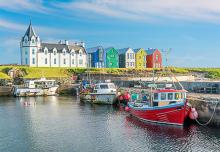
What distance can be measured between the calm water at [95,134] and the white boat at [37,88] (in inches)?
1059

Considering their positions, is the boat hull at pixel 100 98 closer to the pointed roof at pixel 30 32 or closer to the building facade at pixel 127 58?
the pointed roof at pixel 30 32

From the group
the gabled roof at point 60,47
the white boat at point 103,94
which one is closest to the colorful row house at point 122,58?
the gabled roof at point 60,47

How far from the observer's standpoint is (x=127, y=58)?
361 ft

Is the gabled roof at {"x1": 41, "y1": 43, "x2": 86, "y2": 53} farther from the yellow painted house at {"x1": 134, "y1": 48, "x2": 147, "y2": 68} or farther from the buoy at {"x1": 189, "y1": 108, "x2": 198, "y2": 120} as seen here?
the buoy at {"x1": 189, "y1": 108, "x2": 198, "y2": 120}

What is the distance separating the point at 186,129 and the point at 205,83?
50.9ft

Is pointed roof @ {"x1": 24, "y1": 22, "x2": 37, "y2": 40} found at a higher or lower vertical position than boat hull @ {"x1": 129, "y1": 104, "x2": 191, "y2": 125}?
higher

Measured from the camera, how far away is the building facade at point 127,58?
110m

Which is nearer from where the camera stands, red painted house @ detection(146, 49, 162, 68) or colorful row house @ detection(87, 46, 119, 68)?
colorful row house @ detection(87, 46, 119, 68)

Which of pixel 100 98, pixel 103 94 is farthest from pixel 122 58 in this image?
pixel 103 94

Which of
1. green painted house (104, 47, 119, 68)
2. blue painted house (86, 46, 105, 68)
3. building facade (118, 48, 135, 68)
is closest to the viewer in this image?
blue painted house (86, 46, 105, 68)

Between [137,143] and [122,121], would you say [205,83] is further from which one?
[137,143]

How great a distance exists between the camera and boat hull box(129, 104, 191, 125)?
35781mm

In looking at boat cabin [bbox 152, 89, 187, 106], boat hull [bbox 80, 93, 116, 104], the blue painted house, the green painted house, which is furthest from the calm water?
the green painted house

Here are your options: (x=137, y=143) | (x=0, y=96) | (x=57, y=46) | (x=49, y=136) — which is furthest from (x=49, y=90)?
(x=137, y=143)
